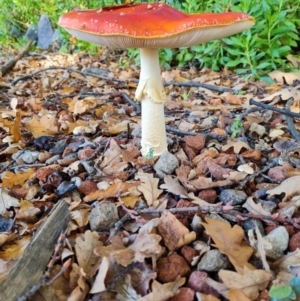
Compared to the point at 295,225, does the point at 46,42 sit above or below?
below

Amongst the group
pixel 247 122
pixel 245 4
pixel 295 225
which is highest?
pixel 245 4

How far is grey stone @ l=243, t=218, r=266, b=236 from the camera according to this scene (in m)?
1.52

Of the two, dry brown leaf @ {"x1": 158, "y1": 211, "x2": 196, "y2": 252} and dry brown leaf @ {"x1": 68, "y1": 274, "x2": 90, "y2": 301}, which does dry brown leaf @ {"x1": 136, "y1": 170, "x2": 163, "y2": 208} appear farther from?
dry brown leaf @ {"x1": 68, "y1": 274, "x2": 90, "y2": 301}

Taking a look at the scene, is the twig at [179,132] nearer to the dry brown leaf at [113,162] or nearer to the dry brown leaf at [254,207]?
the dry brown leaf at [113,162]

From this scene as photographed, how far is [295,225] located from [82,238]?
0.85 meters

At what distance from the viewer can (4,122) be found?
2.71m

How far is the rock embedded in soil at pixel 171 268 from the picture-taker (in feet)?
4.31

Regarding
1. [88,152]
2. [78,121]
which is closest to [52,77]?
[78,121]

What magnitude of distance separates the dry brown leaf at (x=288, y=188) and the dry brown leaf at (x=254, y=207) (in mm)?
115

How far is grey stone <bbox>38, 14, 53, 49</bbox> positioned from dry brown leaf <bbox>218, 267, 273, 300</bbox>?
24.3ft

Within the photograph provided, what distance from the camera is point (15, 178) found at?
1.99 m

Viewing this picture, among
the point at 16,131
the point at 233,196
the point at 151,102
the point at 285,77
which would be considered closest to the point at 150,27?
the point at 151,102

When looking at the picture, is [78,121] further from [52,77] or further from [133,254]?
[52,77]

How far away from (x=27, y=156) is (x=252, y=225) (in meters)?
1.39
